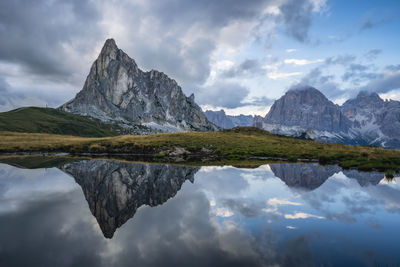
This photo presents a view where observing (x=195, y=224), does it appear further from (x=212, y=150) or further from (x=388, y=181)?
(x=212, y=150)

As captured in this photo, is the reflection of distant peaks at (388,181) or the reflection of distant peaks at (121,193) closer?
the reflection of distant peaks at (121,193)

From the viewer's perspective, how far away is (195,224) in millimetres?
18422

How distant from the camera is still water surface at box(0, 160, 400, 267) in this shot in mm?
13312

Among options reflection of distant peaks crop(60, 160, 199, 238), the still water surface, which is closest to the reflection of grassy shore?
reflection of distant peaks crop(60, 160, 199, 238)

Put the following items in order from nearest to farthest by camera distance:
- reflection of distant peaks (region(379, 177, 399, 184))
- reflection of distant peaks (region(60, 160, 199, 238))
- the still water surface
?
the still water surface
reflection of distant peaks (region(60, 160, 199, 238))
reflection of distant peaks (region(379, 177, 399, 184))

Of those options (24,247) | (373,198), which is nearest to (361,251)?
(373,198)

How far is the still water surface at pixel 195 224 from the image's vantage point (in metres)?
13.3

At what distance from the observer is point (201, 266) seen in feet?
40.5

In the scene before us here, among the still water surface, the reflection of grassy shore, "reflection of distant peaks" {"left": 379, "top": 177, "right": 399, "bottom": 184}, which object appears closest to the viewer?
the still water surface

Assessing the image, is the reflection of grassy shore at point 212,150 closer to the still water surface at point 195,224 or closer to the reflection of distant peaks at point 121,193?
the reflection of distant peaks at point 121,193

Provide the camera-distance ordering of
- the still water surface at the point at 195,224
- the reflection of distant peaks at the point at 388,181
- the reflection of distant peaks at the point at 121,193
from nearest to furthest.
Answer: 1. the still water surface at the point at 195,224
2. the reflection of distant peaks at the point at 121,193
3. the reflection of distant peaks at the point at 388,181

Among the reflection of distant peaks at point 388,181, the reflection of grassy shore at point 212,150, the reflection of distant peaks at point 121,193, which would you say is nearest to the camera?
the reflection of distant peaks at point 121,193

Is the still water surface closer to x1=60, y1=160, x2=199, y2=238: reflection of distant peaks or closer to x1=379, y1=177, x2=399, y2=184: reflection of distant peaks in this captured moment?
x1=60, y1=160, x2=199, y2=238: reflection of distant peaks

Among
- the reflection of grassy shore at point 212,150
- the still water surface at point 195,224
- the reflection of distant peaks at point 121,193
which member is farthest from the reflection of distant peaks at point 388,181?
the reflection of distant peaks at point 121,193
